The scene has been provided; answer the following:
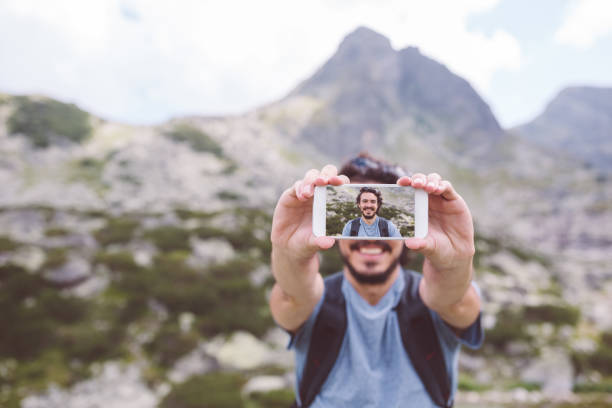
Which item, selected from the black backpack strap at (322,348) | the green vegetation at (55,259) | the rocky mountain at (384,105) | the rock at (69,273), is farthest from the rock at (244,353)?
the rocky mountain at (384,105)

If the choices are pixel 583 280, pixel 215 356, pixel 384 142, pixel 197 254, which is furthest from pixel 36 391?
pixel 384 142

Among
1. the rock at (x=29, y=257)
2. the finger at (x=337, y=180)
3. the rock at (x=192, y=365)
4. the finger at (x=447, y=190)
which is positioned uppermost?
the finger at (x=337, y=180)

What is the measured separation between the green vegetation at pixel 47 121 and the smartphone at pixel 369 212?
205 ft

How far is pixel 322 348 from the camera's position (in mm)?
2453

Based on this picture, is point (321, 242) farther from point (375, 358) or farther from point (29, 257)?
point (29, 257)

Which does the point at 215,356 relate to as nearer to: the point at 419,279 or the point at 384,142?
the point at 419,279

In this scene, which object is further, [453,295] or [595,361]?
[595,361]

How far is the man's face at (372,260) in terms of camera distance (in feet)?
8.46

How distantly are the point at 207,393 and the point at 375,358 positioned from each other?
6997mm

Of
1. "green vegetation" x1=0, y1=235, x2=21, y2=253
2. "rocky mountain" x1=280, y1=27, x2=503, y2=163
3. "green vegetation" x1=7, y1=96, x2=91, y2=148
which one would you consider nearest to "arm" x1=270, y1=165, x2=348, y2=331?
"green vegetation" x1=0, y1=235, x2=21, y2=253

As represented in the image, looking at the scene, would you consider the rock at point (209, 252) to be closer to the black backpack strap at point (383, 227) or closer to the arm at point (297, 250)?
the arm at point (297, 250)

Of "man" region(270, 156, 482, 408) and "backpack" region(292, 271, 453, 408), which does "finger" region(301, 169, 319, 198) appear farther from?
"backpack" region(292, 271, 453, 408)

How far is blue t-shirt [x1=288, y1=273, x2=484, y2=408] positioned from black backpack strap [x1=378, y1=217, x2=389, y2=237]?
0.70 meters

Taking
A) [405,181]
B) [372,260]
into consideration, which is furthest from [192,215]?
[405,181]
